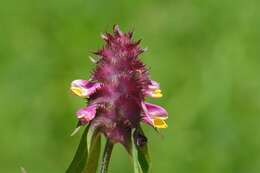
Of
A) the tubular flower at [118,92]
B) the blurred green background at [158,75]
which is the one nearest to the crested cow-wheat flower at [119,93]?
the tubular flower at [118,92]

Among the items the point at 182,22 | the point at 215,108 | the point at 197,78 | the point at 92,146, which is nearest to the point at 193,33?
the point at 182,22

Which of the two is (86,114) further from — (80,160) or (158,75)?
(158,75)

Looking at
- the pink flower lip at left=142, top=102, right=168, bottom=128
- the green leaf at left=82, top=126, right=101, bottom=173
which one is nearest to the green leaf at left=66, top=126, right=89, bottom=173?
the green leaf at left=82, top=126, right=101, bottom=173

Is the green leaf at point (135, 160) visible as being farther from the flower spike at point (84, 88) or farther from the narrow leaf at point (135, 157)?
the flower spike at point (84, 88)

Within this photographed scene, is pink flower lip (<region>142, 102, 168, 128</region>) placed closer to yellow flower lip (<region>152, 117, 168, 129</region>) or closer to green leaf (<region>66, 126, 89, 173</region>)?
yellow flower lip (<region>152, 117, 168, 129</region>)

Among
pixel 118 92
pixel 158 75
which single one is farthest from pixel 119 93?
pixel 158 75

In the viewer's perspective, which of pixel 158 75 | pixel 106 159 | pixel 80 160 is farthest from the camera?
pixel 158 75
